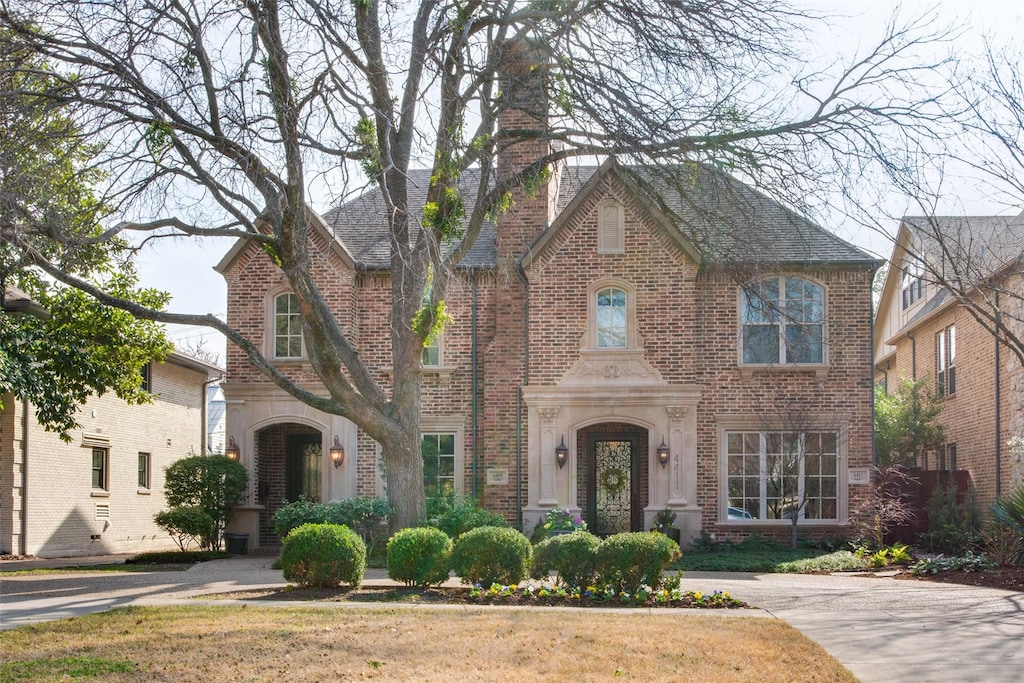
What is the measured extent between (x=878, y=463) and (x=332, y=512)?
12416mm

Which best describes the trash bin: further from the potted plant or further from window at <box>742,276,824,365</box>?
window at <box>742,276,824,365</box>

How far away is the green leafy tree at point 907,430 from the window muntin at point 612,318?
710 centimetres

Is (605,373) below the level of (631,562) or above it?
above

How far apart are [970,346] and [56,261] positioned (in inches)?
758

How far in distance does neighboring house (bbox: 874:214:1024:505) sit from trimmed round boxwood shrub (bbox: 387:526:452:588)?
8.93 metres

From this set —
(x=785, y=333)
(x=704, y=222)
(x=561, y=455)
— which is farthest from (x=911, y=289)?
(x=704, y=222)

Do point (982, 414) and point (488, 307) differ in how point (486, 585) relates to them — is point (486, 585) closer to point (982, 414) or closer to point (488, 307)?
point (488, 307)

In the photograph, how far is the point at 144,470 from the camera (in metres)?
28.3

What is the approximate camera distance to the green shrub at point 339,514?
19625 millimetres

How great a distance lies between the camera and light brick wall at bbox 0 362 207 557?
871 inches

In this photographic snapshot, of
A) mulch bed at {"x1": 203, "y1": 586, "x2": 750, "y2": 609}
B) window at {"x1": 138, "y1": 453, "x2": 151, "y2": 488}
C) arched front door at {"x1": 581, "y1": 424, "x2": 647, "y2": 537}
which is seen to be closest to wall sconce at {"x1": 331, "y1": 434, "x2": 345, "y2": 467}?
arched front door at {"x1": 581, "y1": 424, "x2": 647, "y2": 537}

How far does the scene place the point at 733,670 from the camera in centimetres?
818

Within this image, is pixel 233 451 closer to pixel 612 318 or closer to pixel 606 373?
pixel 606 373

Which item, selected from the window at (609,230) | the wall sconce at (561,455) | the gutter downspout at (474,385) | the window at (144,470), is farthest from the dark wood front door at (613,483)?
the window at (144,470)
